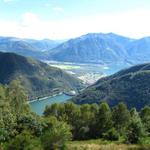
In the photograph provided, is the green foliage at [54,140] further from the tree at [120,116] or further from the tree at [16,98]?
the tree at [16,98]

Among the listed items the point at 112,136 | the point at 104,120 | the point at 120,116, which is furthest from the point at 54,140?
the point at 120,116

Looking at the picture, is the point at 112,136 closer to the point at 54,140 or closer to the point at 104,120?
the point at 104,120

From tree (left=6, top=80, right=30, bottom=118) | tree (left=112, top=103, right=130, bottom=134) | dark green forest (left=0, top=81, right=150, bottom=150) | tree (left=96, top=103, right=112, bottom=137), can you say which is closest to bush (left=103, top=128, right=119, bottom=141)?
dark green forest (left=0, top=81, right=150, bottom=150)

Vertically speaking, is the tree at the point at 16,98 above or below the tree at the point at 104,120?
above

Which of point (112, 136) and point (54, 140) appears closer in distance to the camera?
point (54, 140)

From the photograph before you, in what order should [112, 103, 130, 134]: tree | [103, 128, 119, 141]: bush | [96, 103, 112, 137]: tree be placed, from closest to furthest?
[103, 128, 119, 141]: bush, [96, 103, 112, 137]: tree, [112, 103, 130, 134]: tree

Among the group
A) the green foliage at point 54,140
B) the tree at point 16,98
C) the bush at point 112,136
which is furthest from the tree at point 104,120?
the green foliage at point 54,140

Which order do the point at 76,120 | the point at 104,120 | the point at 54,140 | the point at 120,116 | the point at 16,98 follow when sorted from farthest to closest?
1. the point at 16,98
2. the point at 76,120
3. the point at 120,116
4. the point at 104,120
5. the point at 54,140

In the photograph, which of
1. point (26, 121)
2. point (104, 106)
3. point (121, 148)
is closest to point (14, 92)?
point (104, 106)

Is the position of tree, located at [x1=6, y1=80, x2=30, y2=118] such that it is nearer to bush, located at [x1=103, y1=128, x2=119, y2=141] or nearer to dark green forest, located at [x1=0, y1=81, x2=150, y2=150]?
dark green forest, located at [x1=0, y1=81, x2=150, y2=150]

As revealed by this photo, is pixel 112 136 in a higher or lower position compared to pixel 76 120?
higher

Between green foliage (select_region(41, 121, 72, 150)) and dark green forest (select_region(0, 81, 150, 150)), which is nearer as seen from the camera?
green foliage (select_region(41, 121, 72, 150))
